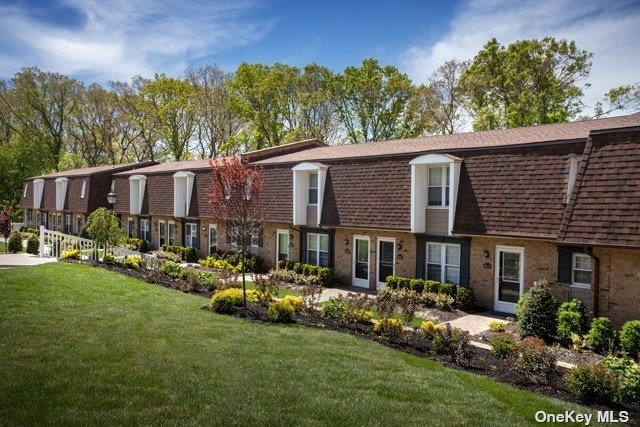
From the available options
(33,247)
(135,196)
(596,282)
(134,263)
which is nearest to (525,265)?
(596,282)

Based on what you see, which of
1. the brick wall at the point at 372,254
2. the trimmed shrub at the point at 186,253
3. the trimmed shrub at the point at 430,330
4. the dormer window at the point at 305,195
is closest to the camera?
the trimmed shrub at the point at 430,330

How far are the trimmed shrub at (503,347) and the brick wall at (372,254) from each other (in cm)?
740

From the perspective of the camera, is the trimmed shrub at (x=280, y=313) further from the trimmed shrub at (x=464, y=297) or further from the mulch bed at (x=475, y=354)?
the trimmed shrub at (x=464, y=297)

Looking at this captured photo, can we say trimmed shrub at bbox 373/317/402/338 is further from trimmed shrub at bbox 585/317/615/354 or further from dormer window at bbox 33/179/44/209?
dormer window at bbox 33/179/44/209

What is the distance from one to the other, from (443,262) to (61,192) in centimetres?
3537

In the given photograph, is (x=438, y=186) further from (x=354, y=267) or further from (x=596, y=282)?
(x=596, y=282)

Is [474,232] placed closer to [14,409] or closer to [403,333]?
[403,333]

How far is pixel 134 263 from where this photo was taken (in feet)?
68.3

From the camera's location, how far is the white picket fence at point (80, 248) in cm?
2238

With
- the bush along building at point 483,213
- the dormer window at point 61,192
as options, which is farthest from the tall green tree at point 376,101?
the dormer window at point 61,192

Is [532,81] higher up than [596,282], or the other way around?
[532,81]

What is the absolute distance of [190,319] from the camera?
12.0m

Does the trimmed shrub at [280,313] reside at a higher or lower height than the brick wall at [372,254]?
lower

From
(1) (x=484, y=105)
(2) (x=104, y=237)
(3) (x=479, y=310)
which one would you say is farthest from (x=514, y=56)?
(2) (x=104, y=237)
